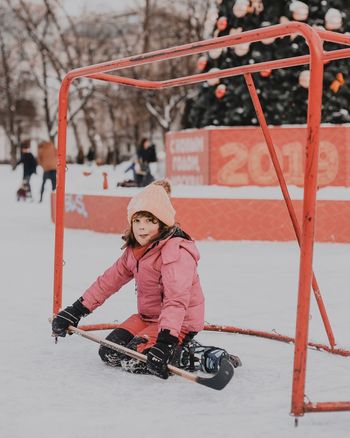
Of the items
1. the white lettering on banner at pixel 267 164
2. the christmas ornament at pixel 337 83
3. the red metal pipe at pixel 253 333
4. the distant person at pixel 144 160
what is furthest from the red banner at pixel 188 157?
the red metal pipe at pixel 253 333

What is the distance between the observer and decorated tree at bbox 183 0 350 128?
11633 mm

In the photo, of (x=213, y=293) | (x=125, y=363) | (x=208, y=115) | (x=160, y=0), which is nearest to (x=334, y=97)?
(x=208, y=115)

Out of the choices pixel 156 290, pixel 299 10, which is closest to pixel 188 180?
pixel 299 10

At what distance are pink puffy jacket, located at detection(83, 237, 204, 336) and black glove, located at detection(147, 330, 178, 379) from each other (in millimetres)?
32

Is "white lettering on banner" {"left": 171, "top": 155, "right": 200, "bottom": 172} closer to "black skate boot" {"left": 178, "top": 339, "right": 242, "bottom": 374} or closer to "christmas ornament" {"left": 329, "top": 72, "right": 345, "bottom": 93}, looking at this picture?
"christmas ornament" {"left": 329, "top": 72, "right": 345, "bottom": 93}

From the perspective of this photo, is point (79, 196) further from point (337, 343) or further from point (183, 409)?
point (183, 409)

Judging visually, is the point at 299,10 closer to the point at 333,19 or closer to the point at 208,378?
the point at 333,19

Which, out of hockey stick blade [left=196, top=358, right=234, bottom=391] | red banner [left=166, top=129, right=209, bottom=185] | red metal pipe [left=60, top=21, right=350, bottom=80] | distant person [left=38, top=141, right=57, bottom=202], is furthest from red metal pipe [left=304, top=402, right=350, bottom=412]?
distant person [left=38, top=141, right=57, bottom=202]

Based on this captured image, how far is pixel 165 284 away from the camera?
130 inches

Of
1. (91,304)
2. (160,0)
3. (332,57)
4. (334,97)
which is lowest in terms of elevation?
(91,304)

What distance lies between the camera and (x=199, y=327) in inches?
140

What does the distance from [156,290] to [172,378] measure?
432 millimetres

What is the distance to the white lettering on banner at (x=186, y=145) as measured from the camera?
12.0 meters

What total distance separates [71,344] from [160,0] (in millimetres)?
31185
